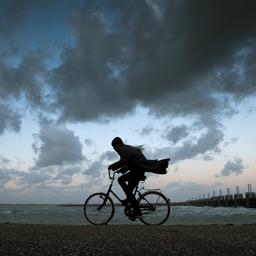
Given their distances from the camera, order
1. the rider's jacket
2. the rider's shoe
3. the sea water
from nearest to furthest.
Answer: the rider's jacket, the rider's shoe, the sea water

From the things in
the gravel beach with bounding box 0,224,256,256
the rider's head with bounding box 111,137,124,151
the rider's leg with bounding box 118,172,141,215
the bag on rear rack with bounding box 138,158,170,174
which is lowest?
the gravel beach with bounding box 0,224,256,256

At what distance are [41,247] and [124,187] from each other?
4.53 meters

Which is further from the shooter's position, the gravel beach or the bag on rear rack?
the bag on rear rack

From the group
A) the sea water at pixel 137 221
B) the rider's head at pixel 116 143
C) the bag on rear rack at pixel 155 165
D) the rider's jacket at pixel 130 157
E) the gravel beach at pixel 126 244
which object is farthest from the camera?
the sea water at pixel 137 221

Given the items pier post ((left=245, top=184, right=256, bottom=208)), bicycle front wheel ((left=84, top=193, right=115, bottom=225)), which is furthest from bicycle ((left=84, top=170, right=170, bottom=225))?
→ pier post ((left=245, top=184, right=256, bottom=208))

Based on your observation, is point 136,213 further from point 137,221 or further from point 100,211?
point 137,221

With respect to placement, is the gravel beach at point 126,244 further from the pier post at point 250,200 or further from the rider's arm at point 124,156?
the pier post at point 250,200

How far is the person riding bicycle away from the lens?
938 cm

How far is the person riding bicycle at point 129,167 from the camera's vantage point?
9.38 m

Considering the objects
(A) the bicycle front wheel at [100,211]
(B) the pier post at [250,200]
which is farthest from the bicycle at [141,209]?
(B) the pier post at [250,200]

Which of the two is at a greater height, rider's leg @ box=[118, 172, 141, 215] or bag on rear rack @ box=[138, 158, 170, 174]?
bag on rear rack @ box=[138, 158, 170, 174]

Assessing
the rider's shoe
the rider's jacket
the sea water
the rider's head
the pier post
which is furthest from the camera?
the pier post

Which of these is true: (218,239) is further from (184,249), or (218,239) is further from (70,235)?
(70,235)

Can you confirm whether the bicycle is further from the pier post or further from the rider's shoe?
the pier post
